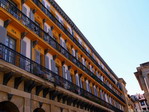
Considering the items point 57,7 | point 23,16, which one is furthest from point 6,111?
point 57,7

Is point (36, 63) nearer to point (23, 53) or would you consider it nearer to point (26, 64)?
point (26, 64)

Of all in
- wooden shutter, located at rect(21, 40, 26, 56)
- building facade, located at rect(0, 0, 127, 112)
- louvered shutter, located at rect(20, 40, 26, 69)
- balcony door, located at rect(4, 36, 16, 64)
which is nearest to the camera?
building facade, located at rect(0, 0, 127, 112)

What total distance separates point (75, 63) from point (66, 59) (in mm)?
2593

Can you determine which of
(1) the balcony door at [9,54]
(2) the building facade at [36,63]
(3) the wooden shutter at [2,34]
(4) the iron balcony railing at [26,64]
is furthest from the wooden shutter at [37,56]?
(3) the wooden shutter at [2,34]

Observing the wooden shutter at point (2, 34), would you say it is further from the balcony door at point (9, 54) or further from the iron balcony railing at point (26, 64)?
the balcony door at point (9, 54)

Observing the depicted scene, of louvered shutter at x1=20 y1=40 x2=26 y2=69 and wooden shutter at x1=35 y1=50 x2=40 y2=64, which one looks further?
wooden shutter at x1=35 y1=50 x2=40 y2=64

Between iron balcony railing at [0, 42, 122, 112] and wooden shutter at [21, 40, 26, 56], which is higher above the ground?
wooden shutter at [21, 40, 26, 56]

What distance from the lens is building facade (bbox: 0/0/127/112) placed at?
432 inches

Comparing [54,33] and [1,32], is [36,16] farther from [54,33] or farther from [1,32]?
[1,32]

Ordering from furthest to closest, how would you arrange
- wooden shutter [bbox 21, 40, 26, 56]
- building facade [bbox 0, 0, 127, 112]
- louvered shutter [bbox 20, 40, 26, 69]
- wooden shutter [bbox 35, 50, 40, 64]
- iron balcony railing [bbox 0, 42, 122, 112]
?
wooden shutter [bbox 35, 50, 40, 64], wooden shutter [bbox 21, 40, 26, 56], louvered shutter [bbox 20, 40, 26, 69], iron balcony railing [bbox 0, 42, 122, 112], building facade [bbox 0, 0, 127, 112]

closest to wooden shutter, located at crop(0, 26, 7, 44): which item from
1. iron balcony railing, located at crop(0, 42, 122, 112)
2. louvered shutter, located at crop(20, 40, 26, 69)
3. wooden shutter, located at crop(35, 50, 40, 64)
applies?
iron balcony railing, located at crop(0, 42, 122, 112)

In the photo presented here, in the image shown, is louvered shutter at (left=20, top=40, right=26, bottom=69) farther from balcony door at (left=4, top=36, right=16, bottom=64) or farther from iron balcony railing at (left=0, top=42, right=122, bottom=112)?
balcony door at (left=4, top=36, right=16, bottom=64)

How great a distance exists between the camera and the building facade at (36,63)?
10961 mm

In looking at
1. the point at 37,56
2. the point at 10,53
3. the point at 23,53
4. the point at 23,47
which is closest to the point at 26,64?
the point at 23,53
